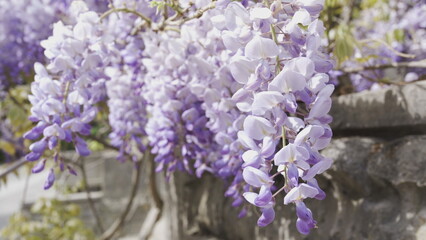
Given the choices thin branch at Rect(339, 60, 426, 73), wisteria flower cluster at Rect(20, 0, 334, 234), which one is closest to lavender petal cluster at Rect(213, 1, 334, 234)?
wisteria flower cluster at Rect(20, 0, 334, 234)

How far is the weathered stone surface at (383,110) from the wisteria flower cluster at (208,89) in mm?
224

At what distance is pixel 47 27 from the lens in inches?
68.3

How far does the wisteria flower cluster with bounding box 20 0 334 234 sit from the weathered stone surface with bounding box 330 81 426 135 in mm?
224

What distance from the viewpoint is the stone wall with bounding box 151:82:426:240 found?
0.96 meters

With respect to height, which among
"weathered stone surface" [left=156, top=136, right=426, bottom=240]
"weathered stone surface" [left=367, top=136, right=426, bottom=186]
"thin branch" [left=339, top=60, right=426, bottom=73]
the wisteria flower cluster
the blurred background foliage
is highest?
the wisteria flower cluster

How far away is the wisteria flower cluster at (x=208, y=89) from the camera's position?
0.64 m

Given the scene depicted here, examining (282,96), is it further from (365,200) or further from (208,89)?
(365,200)

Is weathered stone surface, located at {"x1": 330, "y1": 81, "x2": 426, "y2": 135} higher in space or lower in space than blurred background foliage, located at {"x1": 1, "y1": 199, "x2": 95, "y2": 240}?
higher

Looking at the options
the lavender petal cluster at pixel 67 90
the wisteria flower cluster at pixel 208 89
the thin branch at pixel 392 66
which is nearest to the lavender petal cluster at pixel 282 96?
the wisteria flower cluster at pixel 208 89

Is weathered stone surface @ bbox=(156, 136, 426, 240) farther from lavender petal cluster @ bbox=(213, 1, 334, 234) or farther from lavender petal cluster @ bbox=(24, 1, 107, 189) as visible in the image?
lavender petal cluster @ bbox=(24, 1, 107, 189)

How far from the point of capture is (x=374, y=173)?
1022mm

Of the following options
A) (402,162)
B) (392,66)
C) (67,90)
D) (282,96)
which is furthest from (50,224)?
(282,96)

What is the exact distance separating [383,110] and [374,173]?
5.3 inches

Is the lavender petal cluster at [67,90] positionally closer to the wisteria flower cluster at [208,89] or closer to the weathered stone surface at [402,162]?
the wisteria flower cluster at [208,89]
